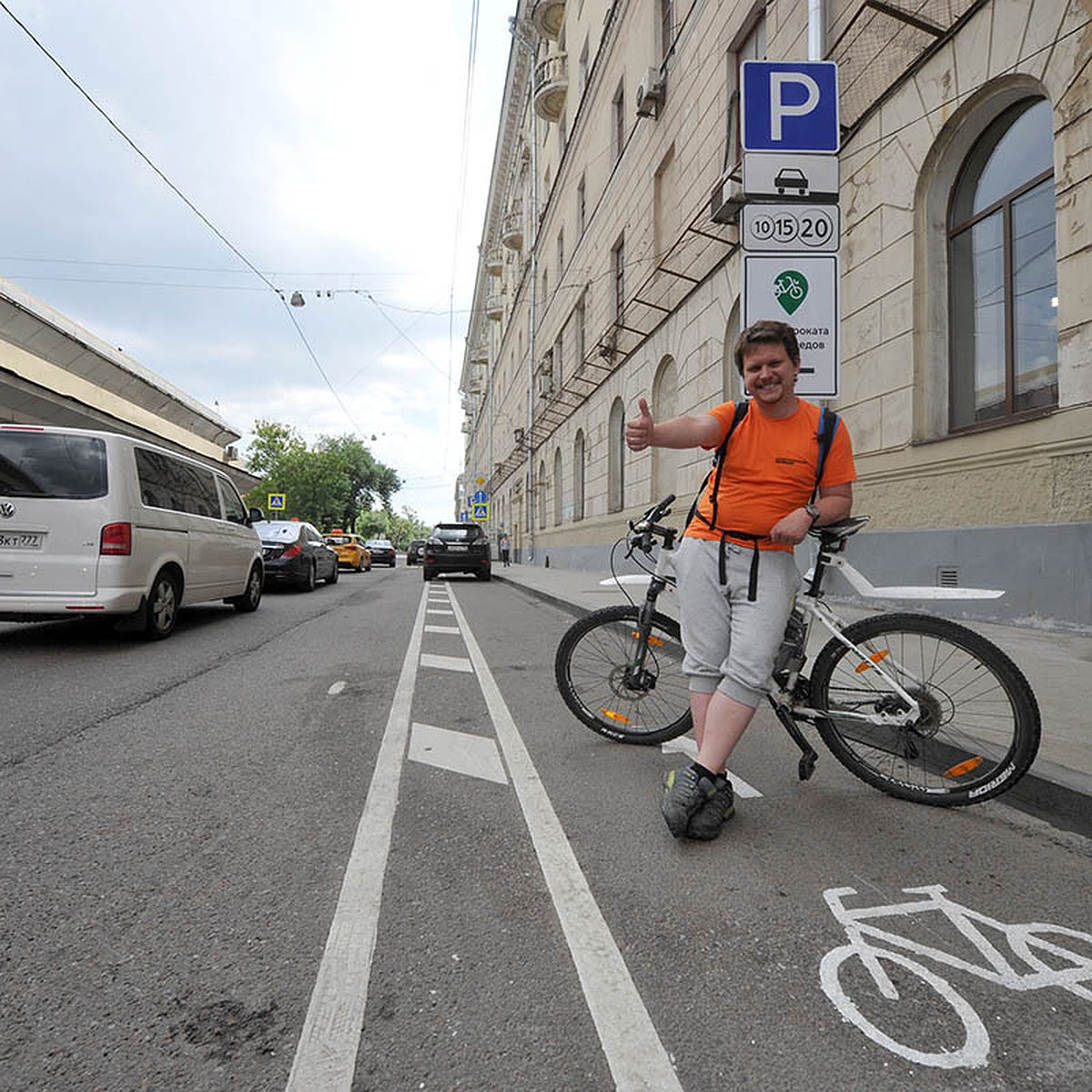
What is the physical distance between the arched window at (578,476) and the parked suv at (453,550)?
505 cm

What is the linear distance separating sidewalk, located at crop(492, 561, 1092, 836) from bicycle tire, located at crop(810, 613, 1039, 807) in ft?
0.78

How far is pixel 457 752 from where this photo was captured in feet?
11.9

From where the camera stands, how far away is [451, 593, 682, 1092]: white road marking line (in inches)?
57.1

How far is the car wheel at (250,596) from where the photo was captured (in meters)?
9.97

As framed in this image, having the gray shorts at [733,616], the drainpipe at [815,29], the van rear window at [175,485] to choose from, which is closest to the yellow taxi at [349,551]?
the van rear window at [175,485]

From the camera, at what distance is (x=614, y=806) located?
291 cm

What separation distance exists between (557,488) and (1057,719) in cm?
2558

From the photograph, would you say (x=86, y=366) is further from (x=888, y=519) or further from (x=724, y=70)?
(x=888, y=519)

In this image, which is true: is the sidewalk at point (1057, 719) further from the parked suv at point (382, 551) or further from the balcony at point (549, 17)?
the parked suv at point (382, 551)

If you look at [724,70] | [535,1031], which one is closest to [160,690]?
[535,1031]

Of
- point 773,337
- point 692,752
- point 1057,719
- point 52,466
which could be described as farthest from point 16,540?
point 1057,719

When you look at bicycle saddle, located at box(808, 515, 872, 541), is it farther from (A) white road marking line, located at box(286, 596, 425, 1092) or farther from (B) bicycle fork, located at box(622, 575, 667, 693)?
(A) white road marking line, located at box(286, 596, 425, 1092)

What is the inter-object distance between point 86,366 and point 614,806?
28274 millimetres

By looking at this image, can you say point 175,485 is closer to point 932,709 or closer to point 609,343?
point 932,709
